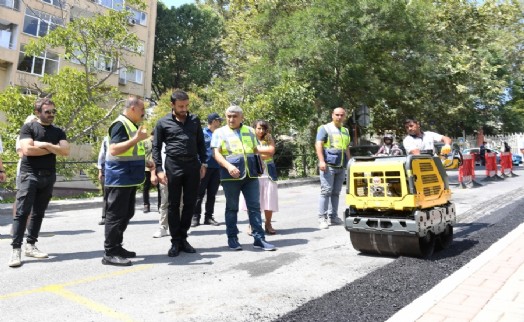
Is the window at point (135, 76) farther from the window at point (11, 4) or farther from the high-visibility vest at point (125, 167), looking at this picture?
the high-visibility vest at point (125, 167)

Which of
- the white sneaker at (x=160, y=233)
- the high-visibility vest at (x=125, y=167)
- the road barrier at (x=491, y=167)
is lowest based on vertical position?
the white sneaker at (x=160, y=233)

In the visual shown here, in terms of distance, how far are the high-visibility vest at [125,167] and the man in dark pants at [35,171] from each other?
0.69 m

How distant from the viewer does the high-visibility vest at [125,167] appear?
4484 millimetres

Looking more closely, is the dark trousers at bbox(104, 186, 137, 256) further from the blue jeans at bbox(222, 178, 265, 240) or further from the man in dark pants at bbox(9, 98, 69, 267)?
the blue jeans at bbox(222, 178, 265, 240)

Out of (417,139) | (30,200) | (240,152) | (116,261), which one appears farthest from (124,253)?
(417,139)

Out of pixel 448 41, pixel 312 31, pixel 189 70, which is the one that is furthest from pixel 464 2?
pixel 189 70

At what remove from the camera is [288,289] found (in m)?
3.74

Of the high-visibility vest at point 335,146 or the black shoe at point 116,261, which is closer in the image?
the black shoe at point 116,261

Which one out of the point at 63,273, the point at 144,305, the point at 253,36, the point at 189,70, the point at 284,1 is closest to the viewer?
the point at 144,305

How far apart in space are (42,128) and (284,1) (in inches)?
701

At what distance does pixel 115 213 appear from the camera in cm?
450

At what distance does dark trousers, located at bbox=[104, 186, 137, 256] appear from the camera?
448cm

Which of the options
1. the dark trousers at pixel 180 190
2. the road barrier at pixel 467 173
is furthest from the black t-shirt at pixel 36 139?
the road barrier at pixel 467 173

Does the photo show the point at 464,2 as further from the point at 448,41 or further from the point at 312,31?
the point at 312,31
